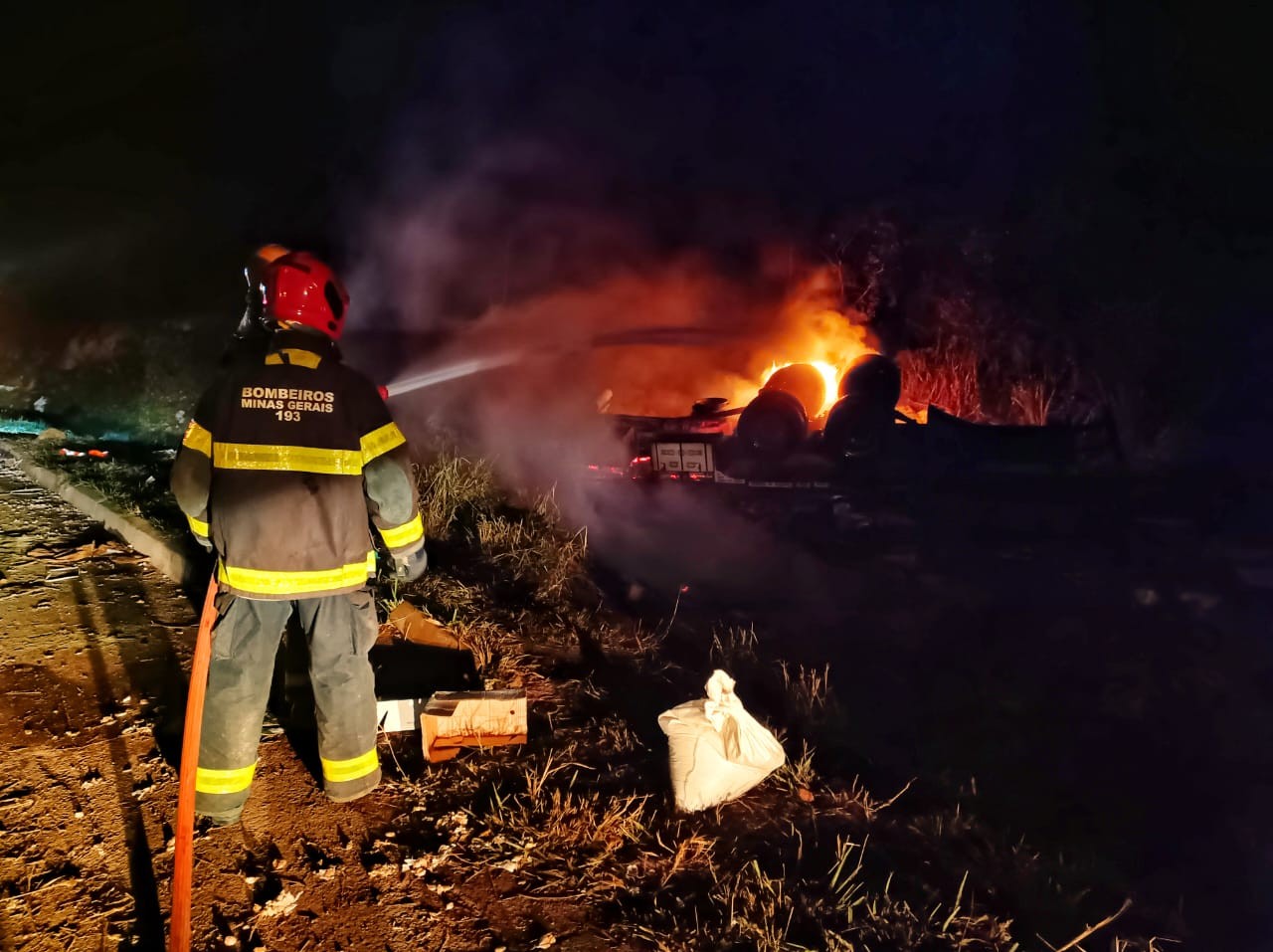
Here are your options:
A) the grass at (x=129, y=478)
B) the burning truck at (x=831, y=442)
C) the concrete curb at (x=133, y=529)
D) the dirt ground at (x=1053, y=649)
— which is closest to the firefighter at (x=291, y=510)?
the concrete curb at (x=133, y=529)

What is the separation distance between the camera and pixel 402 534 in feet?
8.67

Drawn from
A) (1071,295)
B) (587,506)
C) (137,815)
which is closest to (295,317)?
(137,815)

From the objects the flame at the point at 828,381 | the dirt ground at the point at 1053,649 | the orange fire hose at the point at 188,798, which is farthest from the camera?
the flame at the point at 828,381

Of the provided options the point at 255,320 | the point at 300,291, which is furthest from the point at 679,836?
the point at 255,320

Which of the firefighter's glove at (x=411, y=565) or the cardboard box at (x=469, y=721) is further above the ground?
the firefighter's glove at (x=411, y=565)

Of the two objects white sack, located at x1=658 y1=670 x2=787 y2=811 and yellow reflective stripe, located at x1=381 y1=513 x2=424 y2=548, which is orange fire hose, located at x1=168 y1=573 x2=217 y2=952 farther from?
white sack, located at x1=658 y1=670 x2=787 y2=811

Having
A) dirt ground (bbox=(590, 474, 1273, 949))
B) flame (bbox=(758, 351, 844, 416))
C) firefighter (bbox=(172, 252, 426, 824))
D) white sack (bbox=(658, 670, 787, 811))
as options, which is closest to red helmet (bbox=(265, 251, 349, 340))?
firefighter (bbox=(172, 252, 426, 824))

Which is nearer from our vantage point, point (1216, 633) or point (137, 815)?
point (137, 815)

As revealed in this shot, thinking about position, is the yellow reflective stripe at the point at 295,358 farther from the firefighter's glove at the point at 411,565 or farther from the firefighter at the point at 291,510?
the firefighter's glove at the point at 411,565

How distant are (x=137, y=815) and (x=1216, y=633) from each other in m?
7.29

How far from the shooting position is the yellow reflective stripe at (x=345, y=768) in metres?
2.71

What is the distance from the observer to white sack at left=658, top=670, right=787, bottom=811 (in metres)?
2.87

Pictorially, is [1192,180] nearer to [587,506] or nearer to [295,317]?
[587,506]

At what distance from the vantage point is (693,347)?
9.91 m
